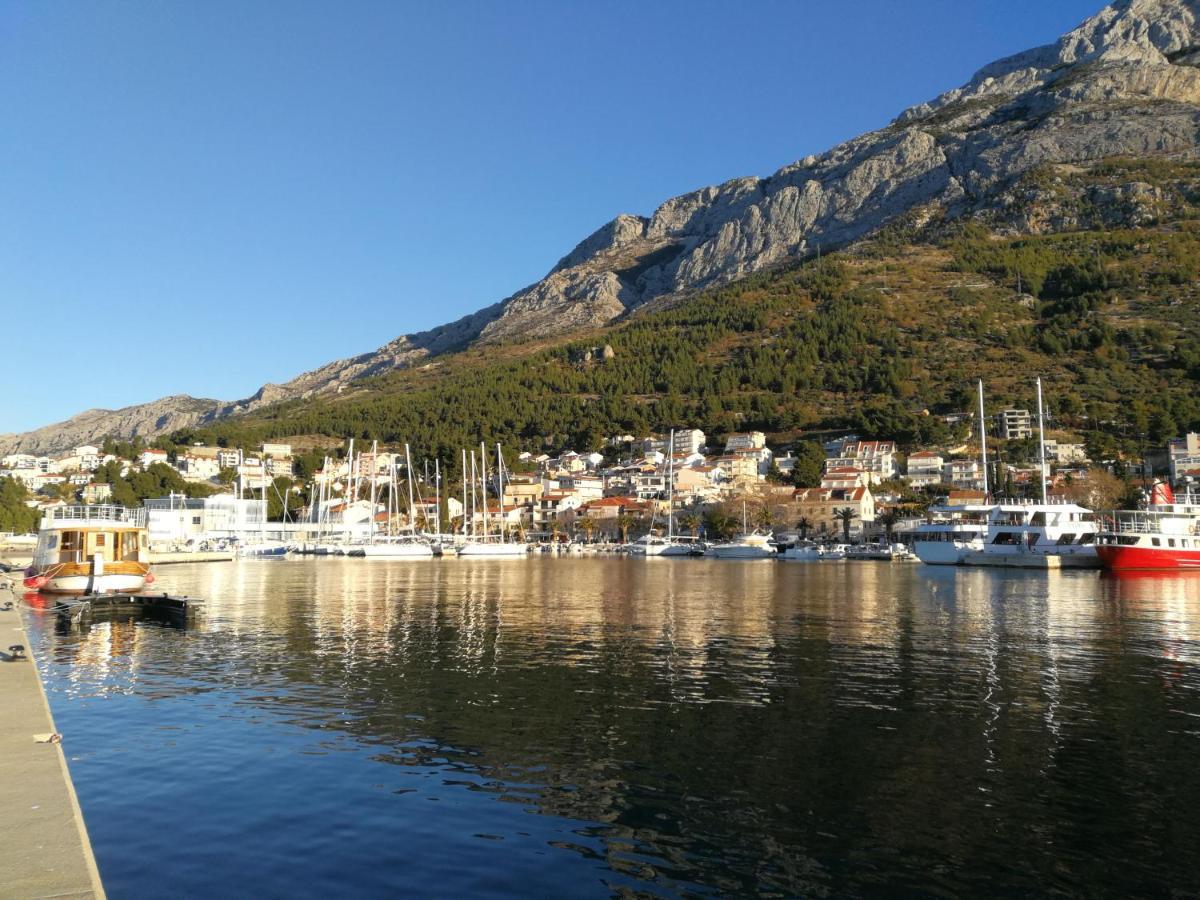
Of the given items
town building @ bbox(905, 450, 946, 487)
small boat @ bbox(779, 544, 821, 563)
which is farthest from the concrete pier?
town building @ bbox(905, 450, 946, 487)

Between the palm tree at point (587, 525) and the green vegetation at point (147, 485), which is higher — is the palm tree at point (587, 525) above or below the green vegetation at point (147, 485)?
below

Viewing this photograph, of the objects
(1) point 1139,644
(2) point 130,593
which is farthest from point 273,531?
(1) point 1139,644

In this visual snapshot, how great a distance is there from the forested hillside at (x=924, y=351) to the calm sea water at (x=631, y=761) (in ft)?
367

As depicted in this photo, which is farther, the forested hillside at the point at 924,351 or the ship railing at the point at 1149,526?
the forested hillside at the point at 924,351

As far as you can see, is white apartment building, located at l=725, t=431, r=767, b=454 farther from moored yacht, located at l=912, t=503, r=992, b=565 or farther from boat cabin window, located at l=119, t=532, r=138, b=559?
boat cabin window, located at l=119, t=532, r=138, b=559

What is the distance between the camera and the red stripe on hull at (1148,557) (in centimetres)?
6356

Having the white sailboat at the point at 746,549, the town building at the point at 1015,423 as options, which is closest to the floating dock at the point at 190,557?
the white sailboat at the point at 746,549

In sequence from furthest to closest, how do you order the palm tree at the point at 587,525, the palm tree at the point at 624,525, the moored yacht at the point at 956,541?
the palm tree at the point at 587,525 → the palm tree at the point at 624,525 → the moored yacht at the point at 956,541

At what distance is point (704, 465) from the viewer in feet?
468

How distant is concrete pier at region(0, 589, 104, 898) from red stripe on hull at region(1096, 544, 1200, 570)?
2677 inches

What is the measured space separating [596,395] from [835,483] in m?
65.7

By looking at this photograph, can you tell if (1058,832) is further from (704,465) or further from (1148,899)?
(704,465)

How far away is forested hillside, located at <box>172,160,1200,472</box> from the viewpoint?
13538cm

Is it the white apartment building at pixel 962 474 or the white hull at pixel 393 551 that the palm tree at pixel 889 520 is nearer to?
the white apartment building at pixel 962 474
